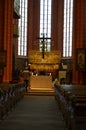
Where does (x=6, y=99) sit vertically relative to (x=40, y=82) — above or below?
above

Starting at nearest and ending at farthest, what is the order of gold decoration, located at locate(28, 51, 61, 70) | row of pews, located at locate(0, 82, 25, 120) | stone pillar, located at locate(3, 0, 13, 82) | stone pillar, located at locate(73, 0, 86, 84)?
1. row of pews, located at locate(0, 82, 25, 120)
2. stone pillar, located at locate(73, 0, 86, 84)
3. stone pillar, located at locate(3, 0, 13, 82)
4. gold decoration, located at locate(28, 51, 61, 70)

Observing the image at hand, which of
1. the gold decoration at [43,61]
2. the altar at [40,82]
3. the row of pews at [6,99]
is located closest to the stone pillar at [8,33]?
A: the altar at [40,82]

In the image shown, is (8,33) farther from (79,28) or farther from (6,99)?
(6,99)

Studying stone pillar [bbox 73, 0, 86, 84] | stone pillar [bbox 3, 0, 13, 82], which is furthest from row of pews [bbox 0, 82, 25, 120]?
stone pillar [bbox 73, 0, 86, 84]

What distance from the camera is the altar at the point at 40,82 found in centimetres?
3260

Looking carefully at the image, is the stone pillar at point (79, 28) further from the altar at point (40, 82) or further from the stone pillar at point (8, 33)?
the stone pillar at point (8, 33)

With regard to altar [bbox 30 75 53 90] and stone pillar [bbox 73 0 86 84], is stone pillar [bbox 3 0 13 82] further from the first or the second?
stone pillar [bbox 73 0 86 84]

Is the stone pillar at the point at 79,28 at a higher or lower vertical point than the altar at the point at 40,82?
higher

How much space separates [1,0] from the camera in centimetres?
3186

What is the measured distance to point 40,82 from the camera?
33.1 m

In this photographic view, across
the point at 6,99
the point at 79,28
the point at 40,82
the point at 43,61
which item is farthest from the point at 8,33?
the point at 6,99

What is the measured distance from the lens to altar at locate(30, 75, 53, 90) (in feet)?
107

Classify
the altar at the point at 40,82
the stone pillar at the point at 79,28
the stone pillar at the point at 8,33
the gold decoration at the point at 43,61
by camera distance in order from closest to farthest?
the stone pillar at the point at 79,28, the stone pillar at the point at 8,33, the altar at the point at 40,82, the gold decoration at the point at 43,61

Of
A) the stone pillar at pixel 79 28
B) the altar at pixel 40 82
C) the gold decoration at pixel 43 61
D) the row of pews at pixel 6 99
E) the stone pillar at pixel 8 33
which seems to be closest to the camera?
the row of pews at pixel 6 99
